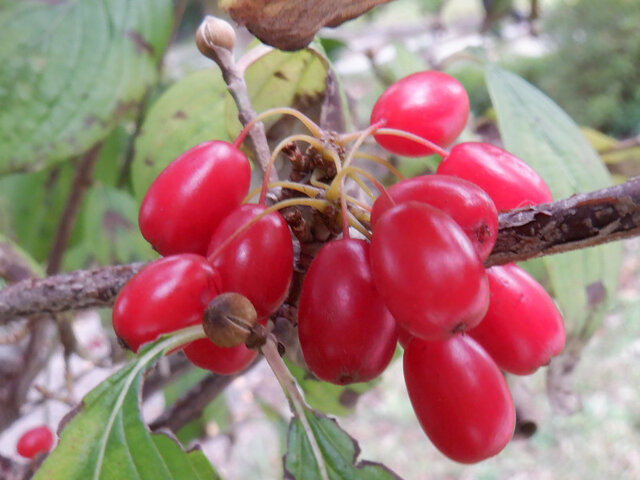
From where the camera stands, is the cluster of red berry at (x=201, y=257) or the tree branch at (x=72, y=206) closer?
the cluster of red berry at (x=201, y=257)

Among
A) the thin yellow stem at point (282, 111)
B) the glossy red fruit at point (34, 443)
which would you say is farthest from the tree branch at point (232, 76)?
the glossy red fruit at point (34, 443)

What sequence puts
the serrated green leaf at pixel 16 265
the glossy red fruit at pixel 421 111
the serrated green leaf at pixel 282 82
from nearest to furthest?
1. the glossy red fruit at pixel 421 111
2. the serrated green leaf at pixel 282 82
3. the serrated green leaf at pixel 16 265

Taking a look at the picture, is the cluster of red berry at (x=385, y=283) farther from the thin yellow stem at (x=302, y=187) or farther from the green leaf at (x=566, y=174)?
the green leaf at (x=566, y=174)

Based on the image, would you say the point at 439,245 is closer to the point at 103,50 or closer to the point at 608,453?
the point at 103,50

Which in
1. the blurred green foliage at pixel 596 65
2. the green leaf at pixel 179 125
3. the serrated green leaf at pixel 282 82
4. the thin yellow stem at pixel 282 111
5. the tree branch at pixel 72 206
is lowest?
the blurred green foliage at pixel 596 65

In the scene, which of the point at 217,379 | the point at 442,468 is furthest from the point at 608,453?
the point at 217,379

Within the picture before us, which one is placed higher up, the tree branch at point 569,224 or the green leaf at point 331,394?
the tree branch at point 569,224

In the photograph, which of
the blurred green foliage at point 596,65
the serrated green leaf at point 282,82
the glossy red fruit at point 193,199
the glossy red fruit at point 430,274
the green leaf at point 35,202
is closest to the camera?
the glossy red fruit at point 430,274
